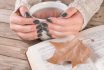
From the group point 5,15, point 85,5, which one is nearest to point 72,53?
point 85,5

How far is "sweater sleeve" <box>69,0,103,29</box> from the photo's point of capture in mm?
796

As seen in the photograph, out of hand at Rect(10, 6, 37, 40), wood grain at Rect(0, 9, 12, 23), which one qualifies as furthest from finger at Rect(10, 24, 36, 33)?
wood grain at Rect(0, 9, 12, 23)

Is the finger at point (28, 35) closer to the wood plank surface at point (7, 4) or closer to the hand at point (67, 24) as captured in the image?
the hand at point (67, 24)

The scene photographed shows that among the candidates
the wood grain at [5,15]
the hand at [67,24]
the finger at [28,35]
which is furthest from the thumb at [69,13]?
the wood grain at [5,15]

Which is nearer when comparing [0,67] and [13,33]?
[0,67]

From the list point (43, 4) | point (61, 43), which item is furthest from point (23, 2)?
point (61, 43)

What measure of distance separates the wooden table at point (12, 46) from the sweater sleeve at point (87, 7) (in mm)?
37

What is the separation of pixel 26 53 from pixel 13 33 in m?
0.12

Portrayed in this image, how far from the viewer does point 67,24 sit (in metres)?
0.76

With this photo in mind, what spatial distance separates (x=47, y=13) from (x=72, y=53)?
0.15 meters

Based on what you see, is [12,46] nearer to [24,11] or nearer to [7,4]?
[24,11]

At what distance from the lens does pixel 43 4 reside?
784 mm

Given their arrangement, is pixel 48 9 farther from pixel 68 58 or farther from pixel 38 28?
pixel 68 58

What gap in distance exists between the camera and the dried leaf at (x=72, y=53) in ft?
2.28
